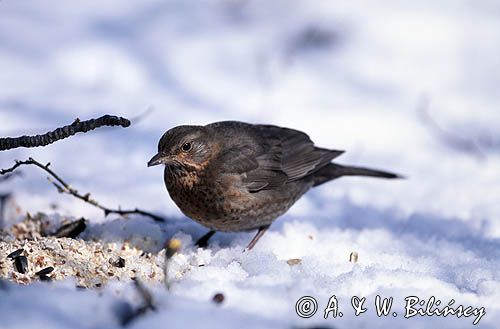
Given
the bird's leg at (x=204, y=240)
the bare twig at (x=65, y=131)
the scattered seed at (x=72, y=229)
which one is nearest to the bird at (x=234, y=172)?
the bird's leg at (x=204, y=240)

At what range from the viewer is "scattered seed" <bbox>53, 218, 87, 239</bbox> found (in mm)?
5512

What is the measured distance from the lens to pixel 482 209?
645 cm

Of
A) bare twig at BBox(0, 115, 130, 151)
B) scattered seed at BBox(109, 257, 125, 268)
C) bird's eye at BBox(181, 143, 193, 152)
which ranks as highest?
bare twig at BBox(0, 115, 130, 151)

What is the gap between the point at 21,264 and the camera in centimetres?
449

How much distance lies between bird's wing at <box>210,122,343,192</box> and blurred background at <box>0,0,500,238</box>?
21.7 inches

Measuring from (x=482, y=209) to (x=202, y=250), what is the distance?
249 centimetres

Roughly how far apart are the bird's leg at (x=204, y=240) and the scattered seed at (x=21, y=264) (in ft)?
4.51

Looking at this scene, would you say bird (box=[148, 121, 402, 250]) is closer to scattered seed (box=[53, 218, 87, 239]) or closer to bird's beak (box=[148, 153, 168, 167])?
bird's beak (box=[148, 153, 168, 167])

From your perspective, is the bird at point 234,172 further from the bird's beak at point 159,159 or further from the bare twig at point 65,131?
the bare twig at point 65,131

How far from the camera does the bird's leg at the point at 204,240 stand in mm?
5595

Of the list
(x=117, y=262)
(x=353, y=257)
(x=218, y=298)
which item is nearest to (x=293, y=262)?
(x=353, y=257)

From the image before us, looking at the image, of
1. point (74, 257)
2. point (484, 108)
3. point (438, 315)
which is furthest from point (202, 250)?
point (484, 108)

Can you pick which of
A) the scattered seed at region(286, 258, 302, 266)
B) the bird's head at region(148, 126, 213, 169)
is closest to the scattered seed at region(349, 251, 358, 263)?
the scattered seed at region(286, 258, 302, 266)

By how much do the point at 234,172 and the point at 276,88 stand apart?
377 cm
